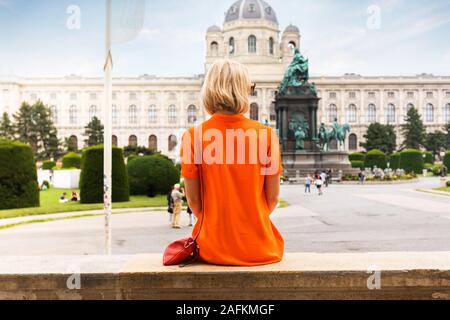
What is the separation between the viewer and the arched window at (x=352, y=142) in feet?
255

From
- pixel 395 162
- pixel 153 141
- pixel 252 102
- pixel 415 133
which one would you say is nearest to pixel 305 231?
pixel 395 162

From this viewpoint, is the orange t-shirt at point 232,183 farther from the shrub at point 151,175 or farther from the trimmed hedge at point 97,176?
A: the shrub at point 151,175

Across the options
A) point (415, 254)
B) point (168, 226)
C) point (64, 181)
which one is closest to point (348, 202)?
point (168, 226)

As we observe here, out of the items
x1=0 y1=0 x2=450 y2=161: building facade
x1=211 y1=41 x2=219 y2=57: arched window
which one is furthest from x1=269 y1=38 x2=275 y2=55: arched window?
x1=211 y1=41 x2=219 y2=57: arched window

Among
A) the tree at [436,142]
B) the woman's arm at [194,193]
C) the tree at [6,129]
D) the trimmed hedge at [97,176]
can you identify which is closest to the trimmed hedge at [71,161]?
the trimmed hedge at [97,176]

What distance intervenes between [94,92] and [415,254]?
7700 cm

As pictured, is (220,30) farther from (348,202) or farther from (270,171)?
(270,171)

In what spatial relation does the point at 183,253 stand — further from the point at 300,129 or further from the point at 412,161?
the point at 412,161

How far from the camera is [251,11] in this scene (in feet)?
257

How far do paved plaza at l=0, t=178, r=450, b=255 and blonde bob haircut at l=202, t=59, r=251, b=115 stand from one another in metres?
5.61

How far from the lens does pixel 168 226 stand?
11.9 meters

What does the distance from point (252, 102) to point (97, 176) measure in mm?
58400

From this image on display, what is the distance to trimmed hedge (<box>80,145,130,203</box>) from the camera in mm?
17922

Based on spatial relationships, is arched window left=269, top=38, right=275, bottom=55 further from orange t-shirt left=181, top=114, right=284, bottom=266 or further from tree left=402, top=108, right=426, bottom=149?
orange t-shirt left=181, top=114, right=284, bottom=266
